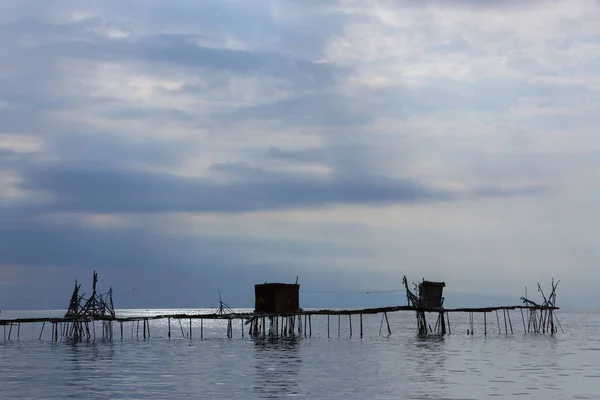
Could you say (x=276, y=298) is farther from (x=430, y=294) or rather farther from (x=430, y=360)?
(x=430, y=360)

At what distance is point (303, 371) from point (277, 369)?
2.50m

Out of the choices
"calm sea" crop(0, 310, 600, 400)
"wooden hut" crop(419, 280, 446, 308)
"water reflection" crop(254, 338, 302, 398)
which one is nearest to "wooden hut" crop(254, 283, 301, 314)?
"water reflection" crop(254, 338, 302, 398)

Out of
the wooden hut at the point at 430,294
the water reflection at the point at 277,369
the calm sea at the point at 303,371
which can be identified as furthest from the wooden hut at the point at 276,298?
the wooden hut at the point at 430,294

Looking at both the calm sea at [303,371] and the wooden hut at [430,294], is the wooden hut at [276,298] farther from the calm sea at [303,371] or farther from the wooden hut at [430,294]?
the wooden hut at [430,294]

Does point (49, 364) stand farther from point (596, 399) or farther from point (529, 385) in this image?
point (596, 399)

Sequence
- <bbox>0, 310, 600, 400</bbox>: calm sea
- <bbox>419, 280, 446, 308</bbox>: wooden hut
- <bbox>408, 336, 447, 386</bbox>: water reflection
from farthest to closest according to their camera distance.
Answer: <bbox>419, 280, 446, 308</bbox>: wooden hut → <bbox>408, 336, 447, 386</bbox>: water reflection → <bbox>0, 310, 600, 400</bbox>: calm sea

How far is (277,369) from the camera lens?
58625mm

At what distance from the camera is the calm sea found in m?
45.1

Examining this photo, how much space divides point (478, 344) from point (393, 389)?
45.5 meters

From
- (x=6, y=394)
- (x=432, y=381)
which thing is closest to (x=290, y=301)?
(x=432, y=381)

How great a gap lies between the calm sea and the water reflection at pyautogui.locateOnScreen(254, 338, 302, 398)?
0.21 feet

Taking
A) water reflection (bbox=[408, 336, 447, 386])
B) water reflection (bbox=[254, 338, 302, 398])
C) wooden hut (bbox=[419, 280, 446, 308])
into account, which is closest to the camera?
water reflection (bbox=[254, 338, 302, 398])

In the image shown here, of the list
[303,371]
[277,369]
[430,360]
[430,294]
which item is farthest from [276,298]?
[303,371]

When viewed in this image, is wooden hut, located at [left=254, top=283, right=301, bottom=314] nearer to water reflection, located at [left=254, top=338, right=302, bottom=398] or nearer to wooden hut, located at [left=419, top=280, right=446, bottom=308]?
water reflection, located at [left=254, top=338, right=302, bottom=398]
